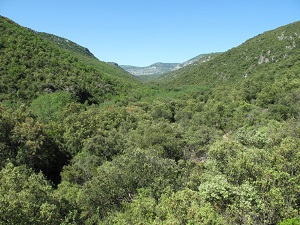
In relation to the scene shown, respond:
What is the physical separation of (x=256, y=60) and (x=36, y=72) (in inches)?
4574

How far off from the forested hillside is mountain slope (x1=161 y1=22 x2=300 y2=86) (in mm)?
11123

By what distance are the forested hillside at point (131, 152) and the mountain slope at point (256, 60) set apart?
1112cm

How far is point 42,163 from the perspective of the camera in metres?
43.3

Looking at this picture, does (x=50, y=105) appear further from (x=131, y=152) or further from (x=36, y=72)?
(x=131, y=152)

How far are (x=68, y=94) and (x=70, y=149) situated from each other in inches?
1352

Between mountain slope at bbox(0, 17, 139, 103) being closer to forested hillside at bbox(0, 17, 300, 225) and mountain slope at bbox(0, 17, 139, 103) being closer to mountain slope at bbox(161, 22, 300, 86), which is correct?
forested hillside at bbox(0, 17, 300, 225)

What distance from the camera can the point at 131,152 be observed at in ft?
103

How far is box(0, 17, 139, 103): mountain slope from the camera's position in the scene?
75.5 metres

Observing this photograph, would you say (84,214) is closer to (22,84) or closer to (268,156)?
(268,156)

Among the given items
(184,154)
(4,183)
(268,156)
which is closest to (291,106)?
(184,154)

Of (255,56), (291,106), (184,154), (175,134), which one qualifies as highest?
(255,56)

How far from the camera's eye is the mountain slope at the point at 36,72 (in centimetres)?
7550

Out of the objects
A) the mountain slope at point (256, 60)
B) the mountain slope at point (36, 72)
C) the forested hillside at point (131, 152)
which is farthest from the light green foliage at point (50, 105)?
the mountain slope at point (256, 60)

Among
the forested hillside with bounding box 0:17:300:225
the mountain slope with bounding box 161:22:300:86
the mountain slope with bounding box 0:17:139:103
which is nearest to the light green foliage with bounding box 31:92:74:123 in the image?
the forested hillside with bounding box 0:17:300:225
